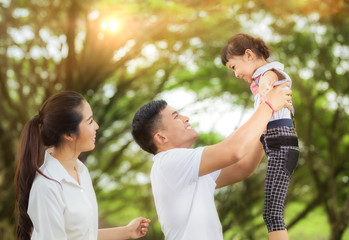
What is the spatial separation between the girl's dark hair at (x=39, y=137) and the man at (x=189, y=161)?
1.58 feet

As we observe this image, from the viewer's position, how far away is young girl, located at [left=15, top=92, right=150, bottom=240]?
2195 millimetres

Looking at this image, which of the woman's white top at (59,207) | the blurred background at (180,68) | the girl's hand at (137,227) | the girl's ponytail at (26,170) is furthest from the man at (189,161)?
the blurred background at (180,68)

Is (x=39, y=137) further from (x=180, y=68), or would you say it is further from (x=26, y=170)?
(x=180, y=68)

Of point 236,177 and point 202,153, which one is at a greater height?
point 202,153

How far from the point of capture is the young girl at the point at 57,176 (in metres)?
2.20

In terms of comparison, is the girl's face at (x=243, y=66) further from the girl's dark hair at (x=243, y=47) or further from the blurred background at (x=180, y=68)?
the blurred background at (x=180, y=68)

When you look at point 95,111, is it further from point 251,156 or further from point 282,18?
point 251,156

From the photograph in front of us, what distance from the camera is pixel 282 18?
8836mm

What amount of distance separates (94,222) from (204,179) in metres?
0.59

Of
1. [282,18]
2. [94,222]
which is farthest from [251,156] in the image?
[282,18]

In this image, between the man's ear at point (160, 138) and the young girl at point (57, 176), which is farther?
the man's ear at point (160, 138)

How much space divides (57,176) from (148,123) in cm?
68

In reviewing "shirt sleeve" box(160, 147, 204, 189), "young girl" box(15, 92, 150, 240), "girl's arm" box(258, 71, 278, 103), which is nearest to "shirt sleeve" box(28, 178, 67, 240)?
"young girl" box(15, 92, 150, 240)

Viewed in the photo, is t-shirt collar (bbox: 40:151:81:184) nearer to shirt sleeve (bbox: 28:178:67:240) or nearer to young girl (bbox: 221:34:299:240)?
shirt sleeve (bbox: 28:178:67:240)
